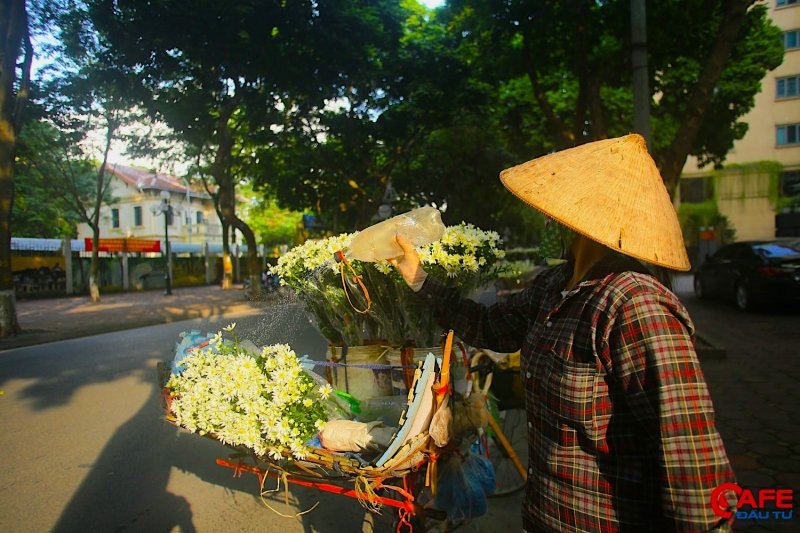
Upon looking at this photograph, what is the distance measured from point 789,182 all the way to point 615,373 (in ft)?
120

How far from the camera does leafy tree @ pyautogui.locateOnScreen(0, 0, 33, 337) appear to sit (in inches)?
386

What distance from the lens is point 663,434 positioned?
1.19 m

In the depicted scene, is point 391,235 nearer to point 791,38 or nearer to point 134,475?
point 134,475

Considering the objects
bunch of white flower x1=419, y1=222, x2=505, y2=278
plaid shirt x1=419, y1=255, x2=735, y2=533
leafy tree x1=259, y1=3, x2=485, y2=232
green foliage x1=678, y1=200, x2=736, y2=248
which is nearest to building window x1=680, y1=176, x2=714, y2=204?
green foliage x1=678, y1=200, x2=736, y2=248

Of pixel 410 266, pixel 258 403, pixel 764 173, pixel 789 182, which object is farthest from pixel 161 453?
pixel 789 182

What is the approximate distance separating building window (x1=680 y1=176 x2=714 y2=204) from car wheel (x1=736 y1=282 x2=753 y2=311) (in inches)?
993

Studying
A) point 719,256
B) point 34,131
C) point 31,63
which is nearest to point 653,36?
point 719,256

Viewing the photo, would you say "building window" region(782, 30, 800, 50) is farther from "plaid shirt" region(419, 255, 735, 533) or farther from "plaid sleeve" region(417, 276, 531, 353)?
"plaid shirt" region(419, 255, 735, 533)

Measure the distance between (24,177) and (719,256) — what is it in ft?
88.3

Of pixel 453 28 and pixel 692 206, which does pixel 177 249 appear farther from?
pixel 692 206

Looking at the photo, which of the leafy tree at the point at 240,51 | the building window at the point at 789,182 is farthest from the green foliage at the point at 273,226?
the building window at the point at 789,182

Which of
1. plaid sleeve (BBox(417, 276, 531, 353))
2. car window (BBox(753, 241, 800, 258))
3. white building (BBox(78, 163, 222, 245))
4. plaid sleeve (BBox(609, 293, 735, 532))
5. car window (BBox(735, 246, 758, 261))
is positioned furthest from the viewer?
white building (BBox(78, 163, 222, 245))

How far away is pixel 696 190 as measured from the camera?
110 ft

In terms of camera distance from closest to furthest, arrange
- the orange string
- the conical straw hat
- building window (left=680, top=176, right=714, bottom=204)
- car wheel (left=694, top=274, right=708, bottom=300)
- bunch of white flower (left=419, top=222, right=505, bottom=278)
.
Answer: the conical straw hat
the orange string
bunch of white flower (left=419, top=222, right=505, bottom=278)
car wheel (left=694, top=274, right=708, bottom=300)
building window (left=680, top=176, right=714, bottom=204)
